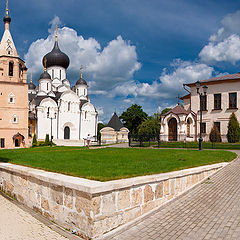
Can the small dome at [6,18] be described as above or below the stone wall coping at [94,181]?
above

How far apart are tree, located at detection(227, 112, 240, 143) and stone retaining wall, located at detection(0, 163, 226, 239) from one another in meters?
19.0

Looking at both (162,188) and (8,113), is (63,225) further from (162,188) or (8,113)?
(8,113)

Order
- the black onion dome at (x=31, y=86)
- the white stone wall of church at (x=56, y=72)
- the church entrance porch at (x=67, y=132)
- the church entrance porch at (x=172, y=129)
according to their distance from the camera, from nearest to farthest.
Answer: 1. the church entrance porch at (x=172, y=129)
2. the church entrance porch at (x=67, y=132)
3. the white stone wall of church at (x=56, y=72)
4. the black onion dome at (x=31, y=86)

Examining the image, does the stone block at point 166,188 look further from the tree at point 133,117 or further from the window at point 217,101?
the tree at point 133,117

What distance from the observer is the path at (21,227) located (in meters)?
4.42

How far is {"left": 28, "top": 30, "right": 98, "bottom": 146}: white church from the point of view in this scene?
41375 mm

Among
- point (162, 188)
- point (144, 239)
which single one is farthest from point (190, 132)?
point (144, 239)

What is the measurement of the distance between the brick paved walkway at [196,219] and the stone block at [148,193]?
0.35 metres

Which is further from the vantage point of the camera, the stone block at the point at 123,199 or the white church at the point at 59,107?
the white church at the point at 59,107

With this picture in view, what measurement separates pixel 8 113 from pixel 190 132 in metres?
24.2

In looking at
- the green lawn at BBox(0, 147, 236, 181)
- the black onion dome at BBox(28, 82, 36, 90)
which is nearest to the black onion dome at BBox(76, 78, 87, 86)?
the black onion dome at BBox(28, 82, 36, 90)

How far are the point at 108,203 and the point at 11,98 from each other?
32.6 m

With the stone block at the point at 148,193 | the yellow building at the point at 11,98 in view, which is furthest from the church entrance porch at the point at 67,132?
the stone block at the point at 148,193

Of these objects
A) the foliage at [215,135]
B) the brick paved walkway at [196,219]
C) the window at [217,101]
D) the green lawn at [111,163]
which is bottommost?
the brick paved walkway at [196,219]
